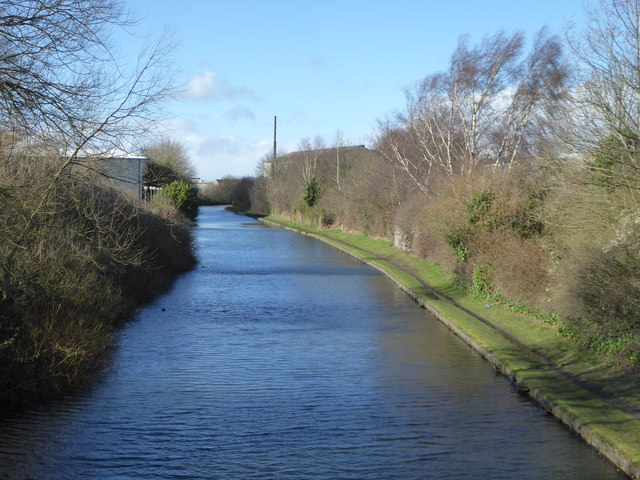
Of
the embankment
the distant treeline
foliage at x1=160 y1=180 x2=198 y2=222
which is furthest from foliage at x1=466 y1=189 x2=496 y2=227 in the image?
foliage at x1=160 y1=180 x2=198 y2=222

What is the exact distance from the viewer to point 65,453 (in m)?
9.77

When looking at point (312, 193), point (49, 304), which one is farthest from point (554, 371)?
point (312, 193)

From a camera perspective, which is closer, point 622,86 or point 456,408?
point 456,408

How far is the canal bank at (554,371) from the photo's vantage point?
393 inches

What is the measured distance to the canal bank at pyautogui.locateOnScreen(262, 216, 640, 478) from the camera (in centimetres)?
998

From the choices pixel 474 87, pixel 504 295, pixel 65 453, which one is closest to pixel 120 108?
pixel 65 453

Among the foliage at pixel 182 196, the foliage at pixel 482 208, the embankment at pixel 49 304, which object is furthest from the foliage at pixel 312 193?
the embankment at pixel 49 304

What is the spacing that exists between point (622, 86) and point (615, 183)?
191 centimetres

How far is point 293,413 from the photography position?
11750 millimetres

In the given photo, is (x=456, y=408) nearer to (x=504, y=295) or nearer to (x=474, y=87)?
(x=504, y=295)

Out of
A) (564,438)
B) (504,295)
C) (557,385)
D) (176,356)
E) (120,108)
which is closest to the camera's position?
(564,438)

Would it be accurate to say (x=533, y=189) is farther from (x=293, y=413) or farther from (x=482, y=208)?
(x=293, y=413)

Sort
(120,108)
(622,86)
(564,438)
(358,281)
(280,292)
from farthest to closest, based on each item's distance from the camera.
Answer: (358,281) → (280,292) → (622,86) → (120,108) → (564,438)

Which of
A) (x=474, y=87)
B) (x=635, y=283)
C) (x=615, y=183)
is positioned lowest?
(x=635, y=283)
